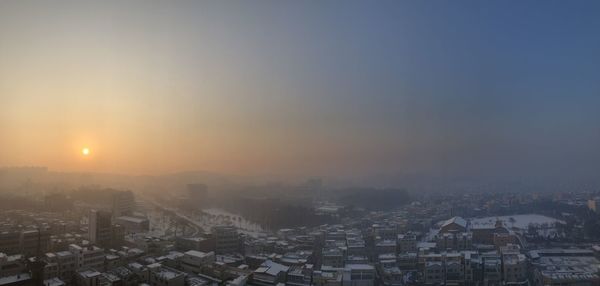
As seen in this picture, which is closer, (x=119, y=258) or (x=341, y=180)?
(x=119, y=258)

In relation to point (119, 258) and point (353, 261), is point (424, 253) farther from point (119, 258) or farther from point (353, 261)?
Answer: point (119, 258)

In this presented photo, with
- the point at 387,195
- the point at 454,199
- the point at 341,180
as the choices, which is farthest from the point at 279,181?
the point at 454,199

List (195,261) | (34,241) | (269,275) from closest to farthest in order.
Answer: (269,275) < (195,261) < (34,241)

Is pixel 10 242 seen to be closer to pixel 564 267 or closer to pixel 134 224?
pixel 134 224

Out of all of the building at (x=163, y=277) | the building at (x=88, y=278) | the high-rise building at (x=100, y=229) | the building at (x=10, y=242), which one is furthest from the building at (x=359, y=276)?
the building at (x=10, y=242)

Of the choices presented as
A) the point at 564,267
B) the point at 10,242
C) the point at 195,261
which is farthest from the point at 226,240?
the point at 564,267

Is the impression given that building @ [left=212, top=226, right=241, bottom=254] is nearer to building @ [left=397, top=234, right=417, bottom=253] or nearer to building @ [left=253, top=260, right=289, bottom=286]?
building @ [left=253, top=260, right=289, bottom=286]

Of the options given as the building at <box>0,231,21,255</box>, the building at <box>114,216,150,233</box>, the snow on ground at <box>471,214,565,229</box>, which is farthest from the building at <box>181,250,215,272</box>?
the snow on ground at <box>471,214,565,229</box>
